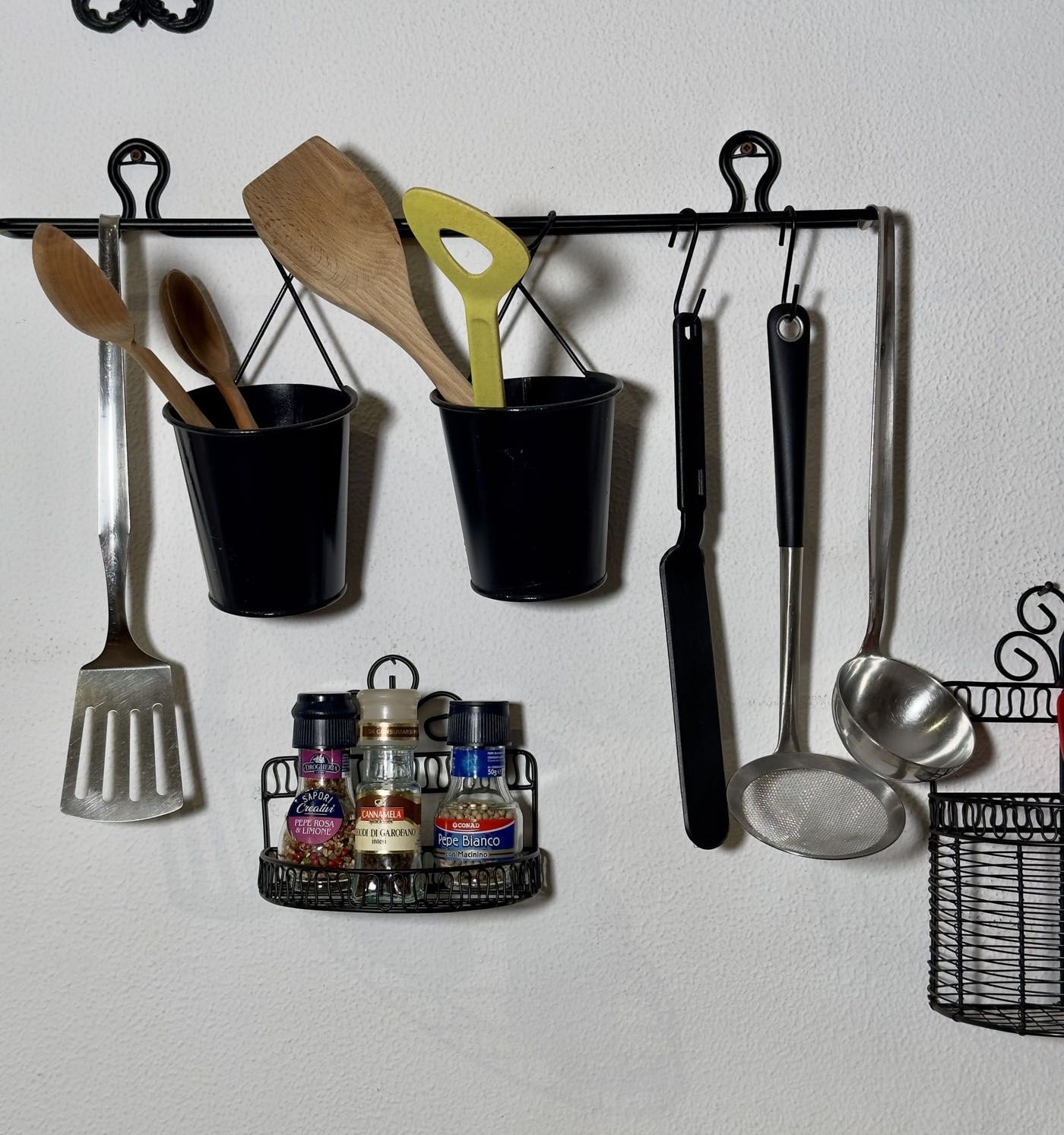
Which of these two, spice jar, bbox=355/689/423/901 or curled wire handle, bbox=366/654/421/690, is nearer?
spice jar, bbox=355/689/423/901

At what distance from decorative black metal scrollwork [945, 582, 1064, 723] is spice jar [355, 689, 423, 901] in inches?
17.2

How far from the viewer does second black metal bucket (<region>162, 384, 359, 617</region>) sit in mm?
736

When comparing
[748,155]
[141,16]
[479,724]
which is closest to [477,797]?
[479,724]

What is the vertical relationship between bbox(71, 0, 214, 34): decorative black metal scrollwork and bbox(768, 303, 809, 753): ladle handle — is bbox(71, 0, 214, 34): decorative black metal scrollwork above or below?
above

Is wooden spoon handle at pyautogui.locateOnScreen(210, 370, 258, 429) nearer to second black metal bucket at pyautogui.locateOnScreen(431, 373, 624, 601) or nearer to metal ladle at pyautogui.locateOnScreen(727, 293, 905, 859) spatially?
second black metal bucket at pyautogui.locateOnScreen(431, 373, 624, 601)

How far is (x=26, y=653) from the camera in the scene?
0.88 m

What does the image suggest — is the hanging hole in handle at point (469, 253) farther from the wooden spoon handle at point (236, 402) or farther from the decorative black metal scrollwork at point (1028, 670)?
the decorative black metal scrollwork at point (1028, 670)

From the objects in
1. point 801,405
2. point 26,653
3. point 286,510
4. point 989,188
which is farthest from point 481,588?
point 989,188

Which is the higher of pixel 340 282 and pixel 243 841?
pixel 340 282

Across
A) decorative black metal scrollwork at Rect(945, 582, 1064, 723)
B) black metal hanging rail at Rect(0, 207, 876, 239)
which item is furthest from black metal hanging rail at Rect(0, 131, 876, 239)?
decorative black metal scrollwork at Rect(945, 582, 1064, 723)

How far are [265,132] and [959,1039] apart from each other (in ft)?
3.07

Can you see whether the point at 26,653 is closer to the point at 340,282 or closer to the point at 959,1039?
the point at 340,282

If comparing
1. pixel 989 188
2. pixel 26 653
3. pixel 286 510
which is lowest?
pixel 26 653

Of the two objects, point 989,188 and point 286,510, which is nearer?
point 286,510
